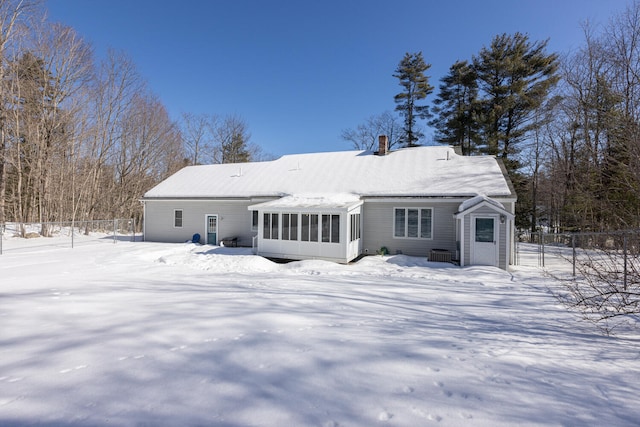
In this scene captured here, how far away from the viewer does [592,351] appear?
3.88 metres

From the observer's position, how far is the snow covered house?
456 inches

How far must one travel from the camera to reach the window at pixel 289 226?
502 inches

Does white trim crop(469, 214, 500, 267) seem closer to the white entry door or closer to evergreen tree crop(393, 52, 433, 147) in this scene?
the white entry door

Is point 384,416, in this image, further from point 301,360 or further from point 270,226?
point 270,226

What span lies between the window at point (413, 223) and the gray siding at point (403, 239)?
0.15 metres

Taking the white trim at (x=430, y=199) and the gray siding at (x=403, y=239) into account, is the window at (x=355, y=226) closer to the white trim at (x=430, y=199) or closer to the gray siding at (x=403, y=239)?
the gray siding at (x=403, y=239)

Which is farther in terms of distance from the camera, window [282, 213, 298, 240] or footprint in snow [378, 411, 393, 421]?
window [282, 213, 298, 240]

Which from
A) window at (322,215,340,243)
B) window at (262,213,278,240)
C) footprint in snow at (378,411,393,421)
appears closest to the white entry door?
window at (322,215,340,243)

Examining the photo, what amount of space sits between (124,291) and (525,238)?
26651mm

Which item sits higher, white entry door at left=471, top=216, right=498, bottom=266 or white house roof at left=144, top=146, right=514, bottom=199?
white house roof at left=144, top=146, right=514, bottom=199

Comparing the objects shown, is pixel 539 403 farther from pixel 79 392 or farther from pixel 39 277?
pixel 39 277

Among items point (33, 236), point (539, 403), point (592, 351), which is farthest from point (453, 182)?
point (33, 236)

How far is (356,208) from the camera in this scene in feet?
42.2

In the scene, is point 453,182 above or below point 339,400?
above
